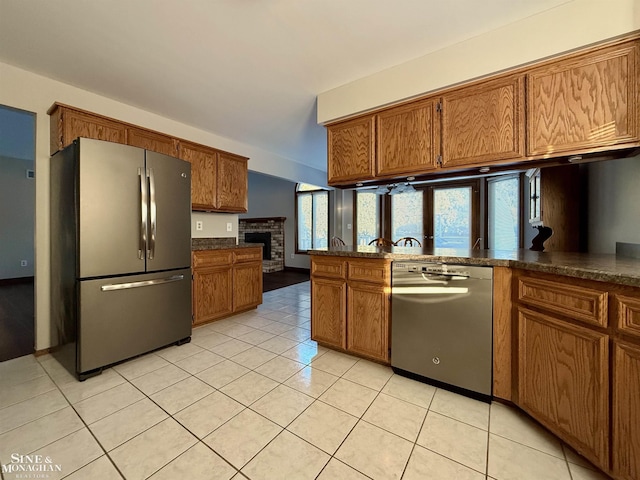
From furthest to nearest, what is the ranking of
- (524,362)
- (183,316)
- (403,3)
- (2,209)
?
(2,209)
(183,316)
(403,3)
(524,362)

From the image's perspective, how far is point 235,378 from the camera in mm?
1936

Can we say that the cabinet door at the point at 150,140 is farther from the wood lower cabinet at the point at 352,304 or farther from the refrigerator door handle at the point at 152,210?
the wood lower cabinet at the point at 352,304

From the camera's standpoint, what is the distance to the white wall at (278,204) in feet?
24.0

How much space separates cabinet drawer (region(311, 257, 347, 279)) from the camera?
2266 millimetres

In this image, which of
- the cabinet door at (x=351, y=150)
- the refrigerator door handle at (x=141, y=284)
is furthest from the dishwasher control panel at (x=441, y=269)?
the refrigerator door handle at (x=141, y=284)

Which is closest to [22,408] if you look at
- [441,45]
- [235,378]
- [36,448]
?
[36,448]

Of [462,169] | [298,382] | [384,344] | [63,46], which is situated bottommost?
[298,382]

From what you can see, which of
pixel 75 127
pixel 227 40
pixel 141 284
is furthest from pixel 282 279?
pixel 227 40

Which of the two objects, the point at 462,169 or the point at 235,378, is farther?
the point at 462,169

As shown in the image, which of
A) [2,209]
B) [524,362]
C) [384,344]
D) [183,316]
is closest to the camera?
[524,362]

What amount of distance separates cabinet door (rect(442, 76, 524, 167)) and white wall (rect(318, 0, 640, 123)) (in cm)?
12

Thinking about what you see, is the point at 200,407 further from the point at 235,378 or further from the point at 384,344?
the point at 384,344

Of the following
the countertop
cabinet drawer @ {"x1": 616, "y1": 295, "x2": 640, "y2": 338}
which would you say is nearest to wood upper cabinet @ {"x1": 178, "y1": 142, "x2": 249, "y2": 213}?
the countertop

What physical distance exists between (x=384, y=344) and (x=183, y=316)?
6.17 ft
